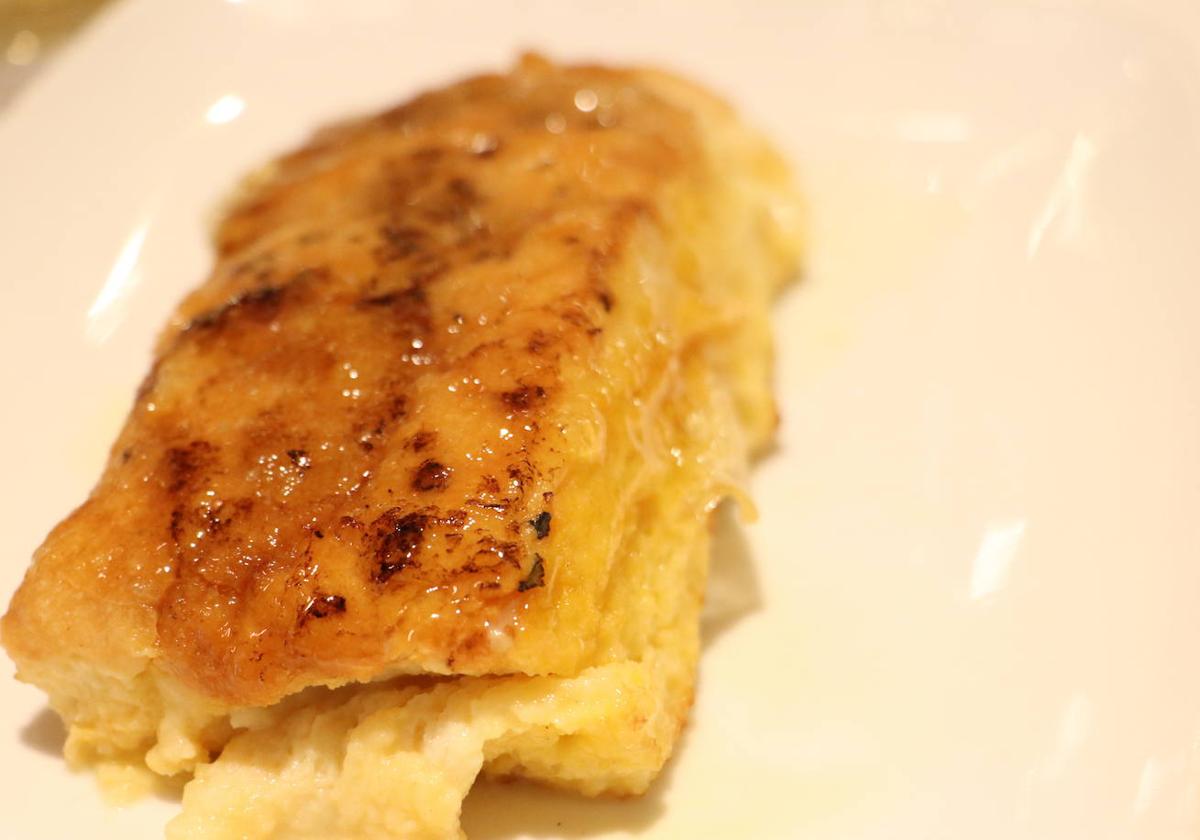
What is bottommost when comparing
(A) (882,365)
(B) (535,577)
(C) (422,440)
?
(A) (882,365)

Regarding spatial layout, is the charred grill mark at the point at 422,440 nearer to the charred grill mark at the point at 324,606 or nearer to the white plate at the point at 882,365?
the charred grill mark at the point at 324,606

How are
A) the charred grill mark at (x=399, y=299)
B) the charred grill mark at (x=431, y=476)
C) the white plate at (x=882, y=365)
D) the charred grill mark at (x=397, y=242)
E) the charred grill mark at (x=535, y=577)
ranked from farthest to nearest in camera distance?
the charred grill mark at (x=397, y=242), the charred grill mark at (x=399, y=299), the white plate at (x=882, y=365), the charred grill mark at (x=431, y=476), the charred grill mark at (x=535, y=577)

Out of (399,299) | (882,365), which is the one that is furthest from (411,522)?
(882,365)

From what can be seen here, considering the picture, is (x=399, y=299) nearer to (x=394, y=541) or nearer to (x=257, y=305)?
(x=257, y=305)

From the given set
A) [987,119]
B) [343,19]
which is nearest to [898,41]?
[987,119]

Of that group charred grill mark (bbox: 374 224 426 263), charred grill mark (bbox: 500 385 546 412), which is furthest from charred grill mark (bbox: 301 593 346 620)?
charred grill mark (bbox: 374 224 426 263)

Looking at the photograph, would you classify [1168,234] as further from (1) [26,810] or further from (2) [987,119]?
(1) [26,810]

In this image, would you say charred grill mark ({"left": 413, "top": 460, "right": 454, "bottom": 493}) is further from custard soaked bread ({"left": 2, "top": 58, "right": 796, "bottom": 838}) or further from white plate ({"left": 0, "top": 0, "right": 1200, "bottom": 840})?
white plate ({"left": 0, "top": 0, "right": 1200, "bottom": 840})

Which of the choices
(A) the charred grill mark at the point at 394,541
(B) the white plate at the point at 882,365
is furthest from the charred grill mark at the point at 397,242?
(B) the white plate at the point at 882,365
